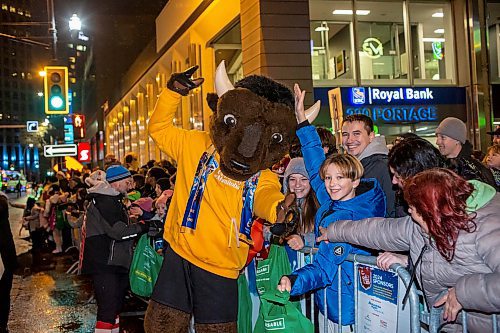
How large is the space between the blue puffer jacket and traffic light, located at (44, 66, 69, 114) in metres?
11.1

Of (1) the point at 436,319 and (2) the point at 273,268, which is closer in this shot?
(1) the point at 436,319

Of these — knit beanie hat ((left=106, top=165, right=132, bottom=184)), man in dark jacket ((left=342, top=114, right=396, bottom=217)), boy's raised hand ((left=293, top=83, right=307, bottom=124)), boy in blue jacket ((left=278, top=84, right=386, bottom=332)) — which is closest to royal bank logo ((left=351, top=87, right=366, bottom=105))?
knit beanie hat ((left=106, top=165, right=132, bottom=184))

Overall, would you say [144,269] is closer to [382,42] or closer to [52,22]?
[52,22]

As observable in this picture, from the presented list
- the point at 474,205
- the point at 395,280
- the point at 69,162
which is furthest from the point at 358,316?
the point at 69,162

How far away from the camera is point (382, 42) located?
17359 mm

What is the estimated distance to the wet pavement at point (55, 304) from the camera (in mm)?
7949

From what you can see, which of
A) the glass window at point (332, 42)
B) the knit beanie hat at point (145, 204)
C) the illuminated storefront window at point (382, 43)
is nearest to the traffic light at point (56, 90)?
the illuminated storefront window at point (382, 43)

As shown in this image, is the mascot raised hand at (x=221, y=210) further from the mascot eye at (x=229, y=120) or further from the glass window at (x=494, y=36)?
the glass window at (x=494, y=36)

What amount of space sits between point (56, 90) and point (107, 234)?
883 cm

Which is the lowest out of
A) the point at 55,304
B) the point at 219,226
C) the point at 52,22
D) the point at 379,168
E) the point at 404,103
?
the point at 55,304

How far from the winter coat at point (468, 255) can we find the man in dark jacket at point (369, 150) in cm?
148

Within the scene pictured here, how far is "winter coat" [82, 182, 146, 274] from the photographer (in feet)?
21.4

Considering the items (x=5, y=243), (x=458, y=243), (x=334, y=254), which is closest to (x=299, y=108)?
(x=334, y=254)

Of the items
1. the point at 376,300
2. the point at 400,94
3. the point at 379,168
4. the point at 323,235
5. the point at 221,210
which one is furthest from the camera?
the point at 400,94
